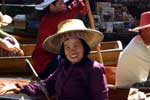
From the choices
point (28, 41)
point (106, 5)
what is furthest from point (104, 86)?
point (106, 5)

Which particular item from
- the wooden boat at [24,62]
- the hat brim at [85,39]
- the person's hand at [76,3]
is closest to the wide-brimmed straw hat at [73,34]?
the hat brim at [85,39]

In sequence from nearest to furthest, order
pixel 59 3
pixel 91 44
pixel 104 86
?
pixel 104 86 → pixel 91 44 → pixel 59 3

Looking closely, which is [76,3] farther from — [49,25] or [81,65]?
[81,65]

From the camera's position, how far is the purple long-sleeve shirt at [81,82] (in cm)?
288

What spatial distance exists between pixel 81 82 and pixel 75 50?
179mm

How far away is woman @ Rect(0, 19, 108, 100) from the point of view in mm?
2891

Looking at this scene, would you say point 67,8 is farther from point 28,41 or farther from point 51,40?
point 28,41

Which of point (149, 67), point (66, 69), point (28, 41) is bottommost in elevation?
point (28, 41)

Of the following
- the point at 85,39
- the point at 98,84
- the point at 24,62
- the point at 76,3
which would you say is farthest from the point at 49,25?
the point at 24,62

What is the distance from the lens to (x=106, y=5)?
900 centimetres

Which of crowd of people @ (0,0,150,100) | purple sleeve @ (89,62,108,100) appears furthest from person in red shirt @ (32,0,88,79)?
purple sleeve @ (89,62,108,100)

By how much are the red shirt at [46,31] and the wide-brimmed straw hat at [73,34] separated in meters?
0.93

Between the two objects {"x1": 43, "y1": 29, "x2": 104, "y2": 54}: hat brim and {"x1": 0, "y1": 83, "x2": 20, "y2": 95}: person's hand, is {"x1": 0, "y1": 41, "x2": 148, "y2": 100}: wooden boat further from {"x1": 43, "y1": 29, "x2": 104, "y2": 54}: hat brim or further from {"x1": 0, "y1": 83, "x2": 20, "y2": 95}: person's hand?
{"x1": 0, "y1": 83, "x2": 20, "y2": 95}: person's hand

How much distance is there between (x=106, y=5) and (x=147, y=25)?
5.53 m
